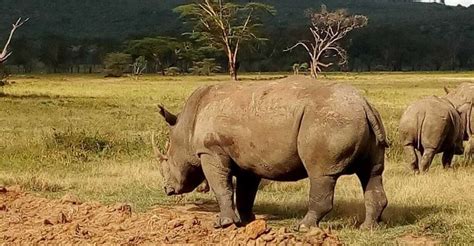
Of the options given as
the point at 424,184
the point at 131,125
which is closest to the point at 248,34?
the point at 131,125

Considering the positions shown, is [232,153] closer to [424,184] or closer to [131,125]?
[424,184]

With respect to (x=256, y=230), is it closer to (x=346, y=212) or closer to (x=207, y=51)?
(x=346, y=212)

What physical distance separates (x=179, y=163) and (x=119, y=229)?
2043 mm

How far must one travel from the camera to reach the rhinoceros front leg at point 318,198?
30.8 ft

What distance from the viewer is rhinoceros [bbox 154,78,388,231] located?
30.5 ft

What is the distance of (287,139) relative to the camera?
949 cm

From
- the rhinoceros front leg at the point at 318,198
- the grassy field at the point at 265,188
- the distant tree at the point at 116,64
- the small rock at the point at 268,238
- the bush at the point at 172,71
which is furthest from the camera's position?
the bush at the point at 172,71

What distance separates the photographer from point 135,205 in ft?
39.1

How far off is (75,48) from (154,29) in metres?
38.0

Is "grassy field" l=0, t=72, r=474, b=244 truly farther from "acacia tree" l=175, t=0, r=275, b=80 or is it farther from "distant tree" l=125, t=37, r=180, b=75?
"distant tree" l=125, t=37, r=180, b=75

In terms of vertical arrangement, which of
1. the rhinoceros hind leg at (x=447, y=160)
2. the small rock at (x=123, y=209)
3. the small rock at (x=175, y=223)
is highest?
the small rock at (x=175, y=223)

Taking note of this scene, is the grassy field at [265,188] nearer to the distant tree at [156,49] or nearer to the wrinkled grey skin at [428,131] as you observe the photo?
the wrinkled grey skin at [428,131]

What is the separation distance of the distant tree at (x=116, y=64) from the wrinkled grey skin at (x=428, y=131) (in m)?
77.6

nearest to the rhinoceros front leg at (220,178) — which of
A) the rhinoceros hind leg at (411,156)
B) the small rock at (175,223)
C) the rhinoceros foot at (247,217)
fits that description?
the rhinoceros foot at (247,217)
